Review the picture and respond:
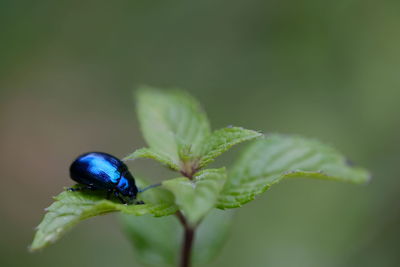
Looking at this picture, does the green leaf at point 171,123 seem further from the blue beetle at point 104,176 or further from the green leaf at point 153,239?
the green leaf at point 153,239

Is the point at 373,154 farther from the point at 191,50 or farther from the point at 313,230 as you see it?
the point at 191,50

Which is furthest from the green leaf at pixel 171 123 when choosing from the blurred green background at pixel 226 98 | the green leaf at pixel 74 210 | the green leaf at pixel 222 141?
the blurred green background at pixel 226 98

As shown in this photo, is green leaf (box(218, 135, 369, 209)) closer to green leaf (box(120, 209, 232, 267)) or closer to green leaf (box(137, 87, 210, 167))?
green leaf (box(137, 87, 210, 167))

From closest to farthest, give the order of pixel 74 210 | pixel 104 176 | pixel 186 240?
pixel 74 210
pixel 186 240
pixel 104 176

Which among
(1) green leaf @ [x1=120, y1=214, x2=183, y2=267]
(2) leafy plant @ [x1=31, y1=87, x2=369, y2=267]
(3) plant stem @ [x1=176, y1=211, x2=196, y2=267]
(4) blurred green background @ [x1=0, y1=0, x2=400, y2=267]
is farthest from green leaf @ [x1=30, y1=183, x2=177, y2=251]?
(4) blurred green background @ [x1=0, y1=0, x2=400, y2=267]

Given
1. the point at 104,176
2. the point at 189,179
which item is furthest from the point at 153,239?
the point at 189,179

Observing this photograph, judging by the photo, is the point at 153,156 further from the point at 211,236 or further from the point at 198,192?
the point at 211,236
